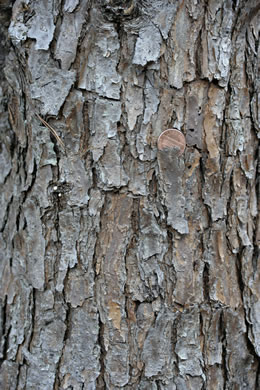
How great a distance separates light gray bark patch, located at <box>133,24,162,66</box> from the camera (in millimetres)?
1198

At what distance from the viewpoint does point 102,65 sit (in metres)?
1.22

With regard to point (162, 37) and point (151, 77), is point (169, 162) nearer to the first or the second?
point (151, 77)

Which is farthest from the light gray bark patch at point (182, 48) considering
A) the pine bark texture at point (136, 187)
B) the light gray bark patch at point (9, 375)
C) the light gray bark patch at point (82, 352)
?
the light gray bark patch at point (9, 375)

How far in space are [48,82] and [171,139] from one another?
1.39ft

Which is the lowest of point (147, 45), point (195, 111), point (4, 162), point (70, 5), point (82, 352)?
point (82, 352)

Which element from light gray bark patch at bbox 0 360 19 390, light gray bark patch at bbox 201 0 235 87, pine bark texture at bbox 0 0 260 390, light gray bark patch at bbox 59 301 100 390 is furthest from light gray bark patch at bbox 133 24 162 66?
light gray bark patch at bbox 0 360 19 390

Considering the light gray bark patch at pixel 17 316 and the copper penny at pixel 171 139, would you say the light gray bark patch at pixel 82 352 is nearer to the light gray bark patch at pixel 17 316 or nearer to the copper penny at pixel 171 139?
the light gray bark patch at pixel 17 316

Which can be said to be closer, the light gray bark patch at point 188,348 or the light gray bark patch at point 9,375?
the light gray bark patch at point 188,348

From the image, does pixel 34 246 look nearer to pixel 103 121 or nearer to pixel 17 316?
pixel 17 316

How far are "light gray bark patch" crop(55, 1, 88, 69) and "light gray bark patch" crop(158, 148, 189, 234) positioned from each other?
16.3 inches

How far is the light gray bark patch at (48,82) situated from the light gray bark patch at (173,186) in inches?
14.0

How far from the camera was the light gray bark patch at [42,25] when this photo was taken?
1.23 m

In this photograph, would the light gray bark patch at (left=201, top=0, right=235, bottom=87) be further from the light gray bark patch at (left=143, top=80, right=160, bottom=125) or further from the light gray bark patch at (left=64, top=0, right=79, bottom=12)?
the light gray bark patch at (left=64, top=0, right=79, bottom=12)

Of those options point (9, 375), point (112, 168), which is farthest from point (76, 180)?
point (9, 375)
